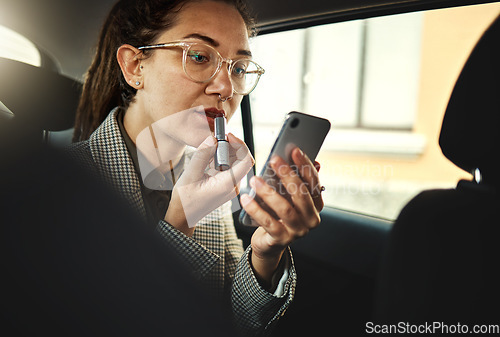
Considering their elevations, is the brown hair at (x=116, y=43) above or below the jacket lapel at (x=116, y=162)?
above

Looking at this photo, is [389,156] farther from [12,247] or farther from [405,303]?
[12,247]

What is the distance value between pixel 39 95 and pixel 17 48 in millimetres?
120

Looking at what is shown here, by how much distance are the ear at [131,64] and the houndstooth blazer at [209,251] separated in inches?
3.2

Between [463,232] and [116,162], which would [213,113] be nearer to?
[116,162]

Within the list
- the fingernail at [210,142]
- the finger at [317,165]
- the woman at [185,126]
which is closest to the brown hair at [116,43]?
the woman at [185,126]

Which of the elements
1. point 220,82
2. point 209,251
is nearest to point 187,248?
point 209,251

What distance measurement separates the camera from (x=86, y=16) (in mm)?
850

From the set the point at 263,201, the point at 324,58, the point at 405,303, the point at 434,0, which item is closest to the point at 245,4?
the point at 324,58

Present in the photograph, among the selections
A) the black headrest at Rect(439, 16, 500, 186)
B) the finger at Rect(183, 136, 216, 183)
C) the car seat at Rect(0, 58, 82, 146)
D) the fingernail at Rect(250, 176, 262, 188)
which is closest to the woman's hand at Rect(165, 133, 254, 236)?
the finger at Rect(183, 136, 216, 183)

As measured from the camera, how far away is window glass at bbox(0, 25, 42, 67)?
0.65 m

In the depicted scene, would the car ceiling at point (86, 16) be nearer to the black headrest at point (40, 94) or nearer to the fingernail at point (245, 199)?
the black headrest at point (40, 94)

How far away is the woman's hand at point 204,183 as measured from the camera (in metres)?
0.67

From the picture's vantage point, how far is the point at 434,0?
29.3 inches

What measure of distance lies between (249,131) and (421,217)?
1.60ft
